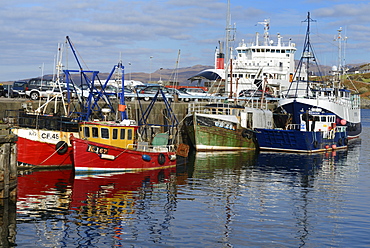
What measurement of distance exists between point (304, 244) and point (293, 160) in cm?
2652

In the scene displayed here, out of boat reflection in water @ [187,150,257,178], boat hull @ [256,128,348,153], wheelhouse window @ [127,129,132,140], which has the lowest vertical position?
boat reflection in water @ [187,150,257,178]

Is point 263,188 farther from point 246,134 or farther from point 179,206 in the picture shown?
point 246,134

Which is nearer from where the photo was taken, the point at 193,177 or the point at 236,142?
the point at 193,177

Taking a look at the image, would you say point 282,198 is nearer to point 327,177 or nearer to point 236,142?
point 327,177

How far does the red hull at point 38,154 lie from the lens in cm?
3491

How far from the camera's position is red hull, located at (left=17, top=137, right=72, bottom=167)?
34906mm

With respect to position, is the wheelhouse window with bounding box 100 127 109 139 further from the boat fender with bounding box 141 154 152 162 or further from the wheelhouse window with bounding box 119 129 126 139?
the boat fender with bounding box 141 154 152 162

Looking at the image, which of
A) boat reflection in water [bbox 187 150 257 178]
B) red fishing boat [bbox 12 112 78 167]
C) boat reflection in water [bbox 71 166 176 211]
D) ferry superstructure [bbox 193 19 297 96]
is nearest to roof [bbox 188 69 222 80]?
ferry superstructure [bbox 193 19 297 96]

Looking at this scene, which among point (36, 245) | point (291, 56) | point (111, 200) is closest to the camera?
point (36, 245)

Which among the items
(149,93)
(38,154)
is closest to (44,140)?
(38,154)

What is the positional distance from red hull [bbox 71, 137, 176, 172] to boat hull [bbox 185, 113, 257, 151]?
13.1 meters

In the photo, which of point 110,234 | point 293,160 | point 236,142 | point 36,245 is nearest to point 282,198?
point 110,234

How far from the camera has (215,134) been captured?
5075 cm

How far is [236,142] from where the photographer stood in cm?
5231
